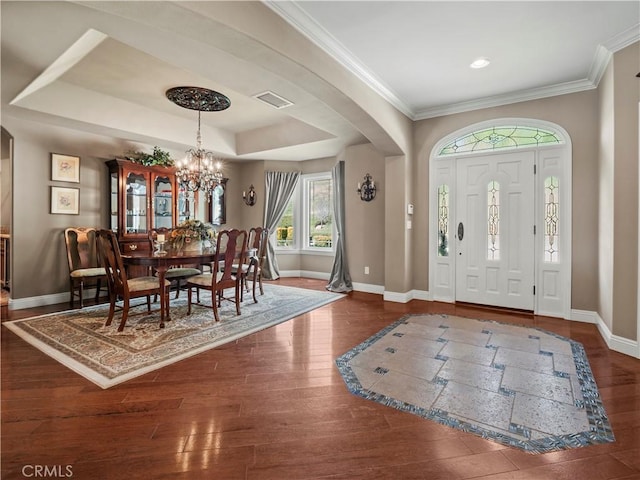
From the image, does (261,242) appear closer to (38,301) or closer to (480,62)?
(38,301)

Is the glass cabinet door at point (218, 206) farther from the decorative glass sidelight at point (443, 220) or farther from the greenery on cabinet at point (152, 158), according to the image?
the decorative glass sidelight at point (443, 220)

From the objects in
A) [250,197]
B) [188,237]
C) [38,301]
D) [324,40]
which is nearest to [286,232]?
[250,197]

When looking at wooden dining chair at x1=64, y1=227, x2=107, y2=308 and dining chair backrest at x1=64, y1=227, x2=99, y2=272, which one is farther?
dining chair backrest at x1=64, y1=227, x2=99, y2=272

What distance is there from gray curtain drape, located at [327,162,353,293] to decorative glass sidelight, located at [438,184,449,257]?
1.68 m

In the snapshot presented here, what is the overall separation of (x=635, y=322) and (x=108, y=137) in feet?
23.4

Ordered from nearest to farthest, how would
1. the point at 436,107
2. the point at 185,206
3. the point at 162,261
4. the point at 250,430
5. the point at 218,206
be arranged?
the point at 250,430
the point at 162,261
the point at 436,107
the point at 185,206
the point at 218,206

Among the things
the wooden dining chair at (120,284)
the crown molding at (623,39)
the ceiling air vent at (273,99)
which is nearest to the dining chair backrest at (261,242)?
the wooden dining chair at (120,284)

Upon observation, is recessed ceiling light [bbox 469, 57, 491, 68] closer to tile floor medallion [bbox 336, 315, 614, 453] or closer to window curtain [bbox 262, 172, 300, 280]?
tile floor medallion [bbox 336, 315, 614, 453]

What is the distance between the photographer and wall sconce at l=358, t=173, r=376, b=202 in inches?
220

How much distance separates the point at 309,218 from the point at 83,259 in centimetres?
418

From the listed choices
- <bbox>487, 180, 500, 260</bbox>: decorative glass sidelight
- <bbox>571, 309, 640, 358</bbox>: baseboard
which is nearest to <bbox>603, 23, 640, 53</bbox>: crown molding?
<bbox>487, 180, 500, 260</bbox>: decorative glass sidelight

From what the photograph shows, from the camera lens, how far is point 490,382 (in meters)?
2.40

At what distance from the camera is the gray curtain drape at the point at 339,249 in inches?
229

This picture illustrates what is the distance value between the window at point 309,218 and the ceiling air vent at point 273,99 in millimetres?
2879
